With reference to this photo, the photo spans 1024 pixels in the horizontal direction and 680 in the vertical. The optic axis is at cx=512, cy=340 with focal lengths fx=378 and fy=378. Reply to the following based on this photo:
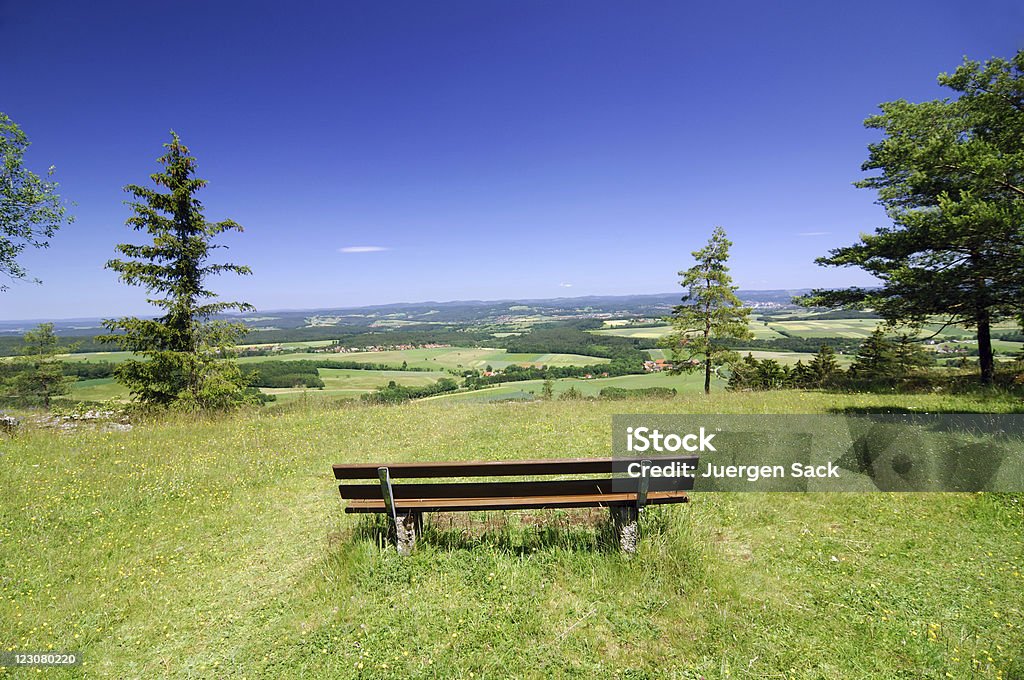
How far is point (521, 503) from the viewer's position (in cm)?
389

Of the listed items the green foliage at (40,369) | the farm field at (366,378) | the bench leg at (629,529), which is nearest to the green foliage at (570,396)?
the bench leg at (629,529)

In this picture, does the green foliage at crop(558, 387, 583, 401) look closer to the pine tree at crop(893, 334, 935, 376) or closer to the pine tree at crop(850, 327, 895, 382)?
the pine tree at crop(850, 327, 895, 382)

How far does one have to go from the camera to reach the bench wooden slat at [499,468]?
3.62m

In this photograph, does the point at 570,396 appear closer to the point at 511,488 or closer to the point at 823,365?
the point at 511,488

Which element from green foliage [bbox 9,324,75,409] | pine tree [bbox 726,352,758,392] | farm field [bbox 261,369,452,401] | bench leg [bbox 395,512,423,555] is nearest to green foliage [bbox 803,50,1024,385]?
pine tree [bbox 726,352,758,392]

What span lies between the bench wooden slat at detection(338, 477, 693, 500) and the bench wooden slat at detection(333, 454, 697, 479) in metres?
0.12

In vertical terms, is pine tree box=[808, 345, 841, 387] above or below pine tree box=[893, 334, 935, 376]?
below

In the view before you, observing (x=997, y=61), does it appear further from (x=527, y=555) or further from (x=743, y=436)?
(x=527, y=555)

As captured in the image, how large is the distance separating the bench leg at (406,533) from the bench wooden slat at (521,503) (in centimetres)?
13

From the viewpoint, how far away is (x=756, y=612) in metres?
3.26

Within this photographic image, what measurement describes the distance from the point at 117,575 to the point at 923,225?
Answer: 15.3 metres

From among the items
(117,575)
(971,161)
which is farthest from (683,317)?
(117,575)

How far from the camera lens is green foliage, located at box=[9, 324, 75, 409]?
91.5 feet

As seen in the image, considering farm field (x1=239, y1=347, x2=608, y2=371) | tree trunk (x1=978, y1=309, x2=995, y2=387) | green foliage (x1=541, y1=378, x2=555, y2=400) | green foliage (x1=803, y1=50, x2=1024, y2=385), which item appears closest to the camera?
green foliage (x1=803, y1=50, x2=1024, y2=385)
